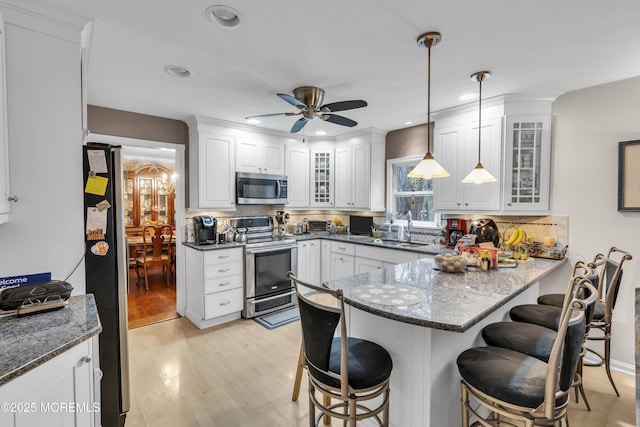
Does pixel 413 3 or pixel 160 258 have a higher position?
pixel 413 3

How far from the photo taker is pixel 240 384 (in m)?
2.41

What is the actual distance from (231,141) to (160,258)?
2724 mm

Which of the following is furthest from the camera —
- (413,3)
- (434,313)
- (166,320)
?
(166,320)

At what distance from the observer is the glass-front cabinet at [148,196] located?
280 inches

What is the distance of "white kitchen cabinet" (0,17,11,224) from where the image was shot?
1.41 meters

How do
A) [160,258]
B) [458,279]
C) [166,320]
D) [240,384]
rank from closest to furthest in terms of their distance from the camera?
[458,279]
[240,384]
[166,320]
[160,258]

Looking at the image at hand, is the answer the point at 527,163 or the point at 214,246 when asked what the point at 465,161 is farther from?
the point at 214,246

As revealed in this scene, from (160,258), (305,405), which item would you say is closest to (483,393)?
(305,405)

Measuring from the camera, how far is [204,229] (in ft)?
12.4

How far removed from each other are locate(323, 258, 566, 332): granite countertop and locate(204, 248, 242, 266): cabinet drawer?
198cm

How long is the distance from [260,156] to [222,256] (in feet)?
5.02

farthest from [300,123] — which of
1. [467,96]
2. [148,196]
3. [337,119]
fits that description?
[148,196]

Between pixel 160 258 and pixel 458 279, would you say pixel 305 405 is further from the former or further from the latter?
pixel 160 258

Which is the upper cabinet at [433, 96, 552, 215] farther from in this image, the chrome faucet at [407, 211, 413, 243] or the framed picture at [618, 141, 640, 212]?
the chrome faucet at [407, 211, 413, 243]
